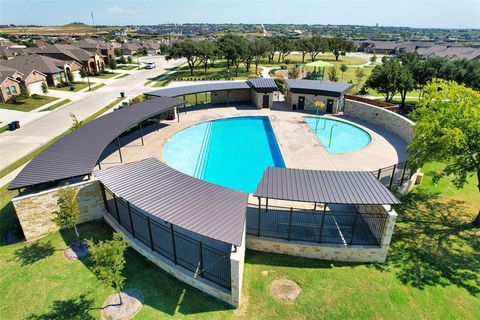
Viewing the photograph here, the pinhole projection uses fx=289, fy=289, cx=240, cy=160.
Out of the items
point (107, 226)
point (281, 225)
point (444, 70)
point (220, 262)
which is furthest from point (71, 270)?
point (444, 70)

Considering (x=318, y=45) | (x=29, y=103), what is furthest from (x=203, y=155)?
(x=318, y=45)

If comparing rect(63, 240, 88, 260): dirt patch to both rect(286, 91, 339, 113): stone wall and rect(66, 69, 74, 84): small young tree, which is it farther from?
rect(66, 69, 74, 84): small young tree

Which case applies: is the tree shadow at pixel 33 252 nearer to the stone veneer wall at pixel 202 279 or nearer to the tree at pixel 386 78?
the stone veneer wall at pixel 202 279

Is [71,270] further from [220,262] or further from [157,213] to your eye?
[220,262]

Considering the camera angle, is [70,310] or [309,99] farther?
[309,99]

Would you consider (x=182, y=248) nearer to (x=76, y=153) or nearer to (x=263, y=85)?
(x=76, y=153)

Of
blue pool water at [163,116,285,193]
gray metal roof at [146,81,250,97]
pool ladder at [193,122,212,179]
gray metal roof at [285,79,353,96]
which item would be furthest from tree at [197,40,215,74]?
pool ladder at [193,122,212,179]

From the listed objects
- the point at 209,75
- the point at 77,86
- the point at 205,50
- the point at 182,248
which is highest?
the point at 205,50
